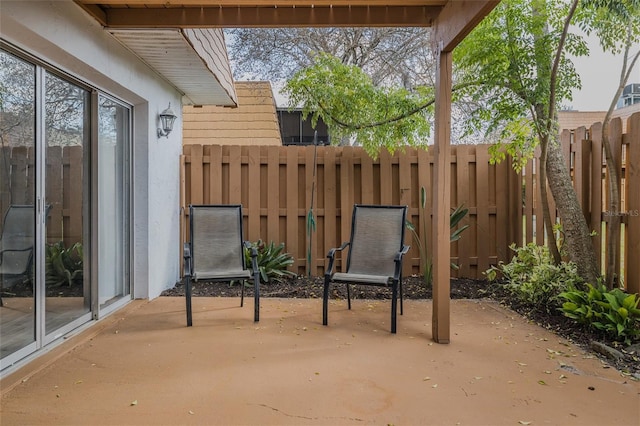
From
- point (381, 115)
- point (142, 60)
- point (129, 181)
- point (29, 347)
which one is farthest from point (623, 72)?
point (29, 347)

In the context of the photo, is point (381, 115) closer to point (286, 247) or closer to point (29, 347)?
point (286, 247)

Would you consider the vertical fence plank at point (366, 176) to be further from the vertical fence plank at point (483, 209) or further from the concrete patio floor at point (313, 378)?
the concrete patio floor at point (313, 378)

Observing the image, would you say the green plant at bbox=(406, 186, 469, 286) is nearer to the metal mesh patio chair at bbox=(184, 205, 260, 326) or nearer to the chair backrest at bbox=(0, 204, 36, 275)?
the metal mesh patio chair at bbox=(184, 205, 260, 326)

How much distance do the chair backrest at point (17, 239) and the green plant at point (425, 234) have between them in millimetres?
3865

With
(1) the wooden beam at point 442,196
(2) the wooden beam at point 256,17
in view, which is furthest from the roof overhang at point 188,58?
(1) the wooden beam at point 442,196

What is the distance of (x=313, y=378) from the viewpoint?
2580mm

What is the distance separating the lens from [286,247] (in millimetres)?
5699

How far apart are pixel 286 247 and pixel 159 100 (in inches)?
97.0

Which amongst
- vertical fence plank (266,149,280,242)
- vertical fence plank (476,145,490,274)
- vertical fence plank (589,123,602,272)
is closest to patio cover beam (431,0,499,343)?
vertical fence plank (589,123,602,272)

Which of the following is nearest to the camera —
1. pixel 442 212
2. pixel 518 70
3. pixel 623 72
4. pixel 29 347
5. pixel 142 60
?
pixel 29 347

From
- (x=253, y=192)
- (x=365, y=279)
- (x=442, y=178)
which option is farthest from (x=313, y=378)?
(x=253, y=192)

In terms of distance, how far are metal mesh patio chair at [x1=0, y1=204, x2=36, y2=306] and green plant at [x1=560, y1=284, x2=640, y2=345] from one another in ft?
13.6

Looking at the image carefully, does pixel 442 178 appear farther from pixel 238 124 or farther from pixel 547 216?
pixel 238 124

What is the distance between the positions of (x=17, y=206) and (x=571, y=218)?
15.0 ft
